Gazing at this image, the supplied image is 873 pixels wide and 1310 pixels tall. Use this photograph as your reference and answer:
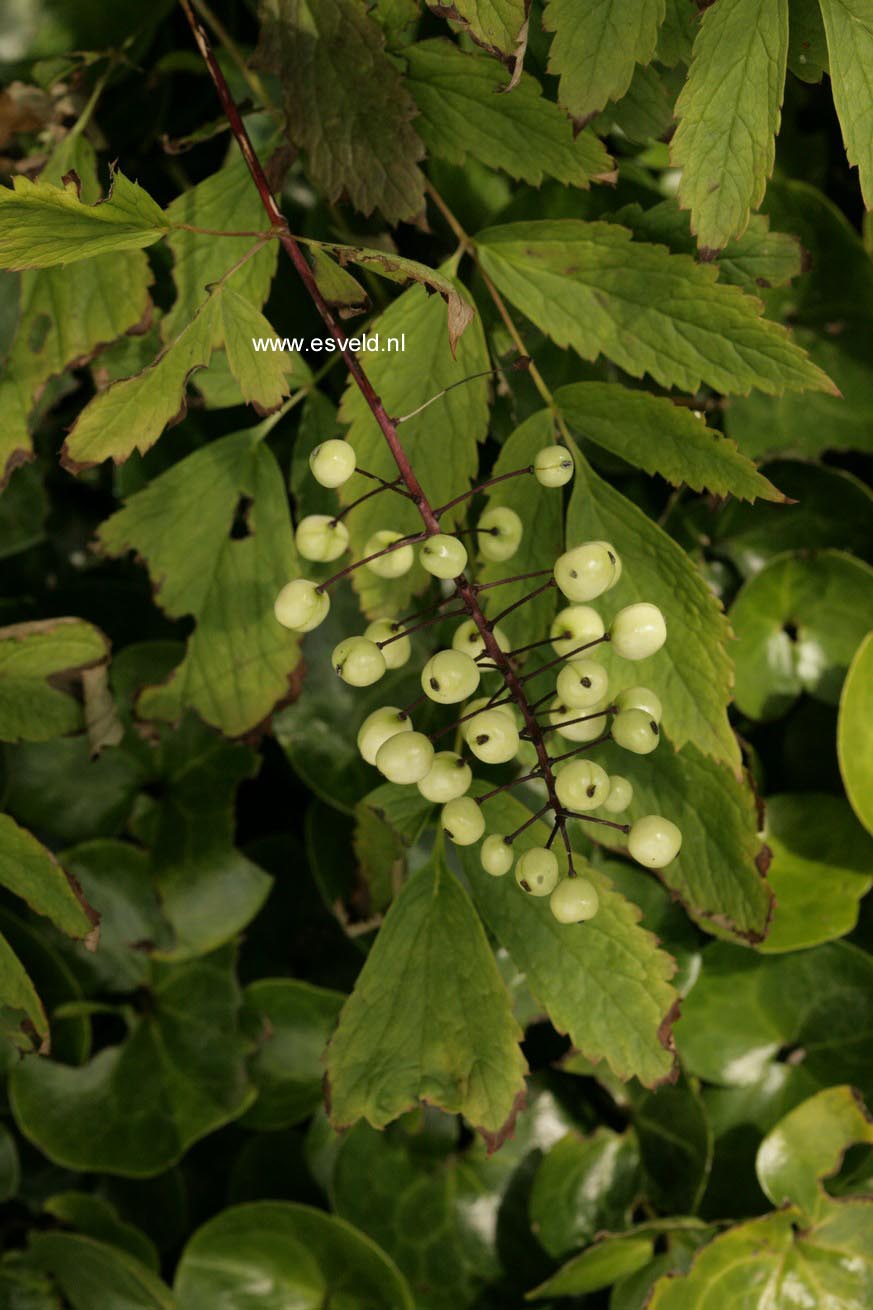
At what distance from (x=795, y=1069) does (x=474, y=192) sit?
0.76 m

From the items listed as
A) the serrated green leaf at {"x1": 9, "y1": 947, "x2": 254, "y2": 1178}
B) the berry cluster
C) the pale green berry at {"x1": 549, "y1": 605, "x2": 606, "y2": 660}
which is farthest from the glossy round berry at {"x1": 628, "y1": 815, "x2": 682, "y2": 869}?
the serrated green leaf at {"x1": 9, "y1": 947, "x2": 254, "y2": 1178}

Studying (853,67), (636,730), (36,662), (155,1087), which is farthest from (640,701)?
(155,1087)

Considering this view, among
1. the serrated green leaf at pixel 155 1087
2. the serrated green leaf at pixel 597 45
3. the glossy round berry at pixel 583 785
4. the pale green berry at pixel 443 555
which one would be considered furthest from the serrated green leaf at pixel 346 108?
the serrated green leaf at pixel 155 1087

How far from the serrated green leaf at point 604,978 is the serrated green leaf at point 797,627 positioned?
30cm

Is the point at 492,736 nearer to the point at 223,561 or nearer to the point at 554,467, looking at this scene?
the point at 554,467

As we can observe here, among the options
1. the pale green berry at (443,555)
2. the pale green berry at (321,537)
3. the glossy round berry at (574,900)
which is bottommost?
the glossy round berry at (574,900)

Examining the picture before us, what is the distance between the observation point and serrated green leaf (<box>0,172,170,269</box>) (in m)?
0.48

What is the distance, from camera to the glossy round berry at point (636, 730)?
21.6 inches

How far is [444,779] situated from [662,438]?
24cm

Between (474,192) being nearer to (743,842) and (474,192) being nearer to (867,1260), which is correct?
(743,842)

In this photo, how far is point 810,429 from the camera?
0.83 metres

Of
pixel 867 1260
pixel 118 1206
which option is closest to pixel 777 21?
pixel 867 1260

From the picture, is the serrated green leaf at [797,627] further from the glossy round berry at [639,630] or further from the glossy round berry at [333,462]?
the glossy round berry at [333,462]

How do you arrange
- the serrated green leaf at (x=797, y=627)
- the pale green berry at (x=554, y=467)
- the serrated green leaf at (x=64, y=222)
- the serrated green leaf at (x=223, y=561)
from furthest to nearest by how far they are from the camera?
the serrated green leaf at (x=797, y=627), the serrated green leaf at (x=223, y=561), the pale green berry at (x=554, y=467), the serrated green leaf at (x=64, y=222)
